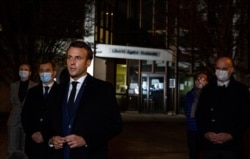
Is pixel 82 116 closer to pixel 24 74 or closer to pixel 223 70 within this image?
pixel 223 70

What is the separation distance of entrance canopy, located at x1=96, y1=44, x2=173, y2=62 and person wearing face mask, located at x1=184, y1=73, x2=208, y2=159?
16.2 metres

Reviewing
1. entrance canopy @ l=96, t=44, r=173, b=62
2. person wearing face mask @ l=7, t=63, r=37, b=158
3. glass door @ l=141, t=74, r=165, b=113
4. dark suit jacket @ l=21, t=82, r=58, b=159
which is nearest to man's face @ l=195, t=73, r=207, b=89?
person wearing face mask @ l=7, t=63, r=37, b=158

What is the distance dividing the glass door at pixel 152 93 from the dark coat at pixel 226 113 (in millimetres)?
24667

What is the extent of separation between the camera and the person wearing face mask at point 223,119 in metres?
5.38

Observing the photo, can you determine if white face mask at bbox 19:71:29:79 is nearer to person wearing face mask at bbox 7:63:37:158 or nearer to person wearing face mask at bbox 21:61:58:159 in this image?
person wearing face mask at bbox 7:63:37:158

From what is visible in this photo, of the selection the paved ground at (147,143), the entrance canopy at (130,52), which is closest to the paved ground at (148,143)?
the paved ground at (147,143)

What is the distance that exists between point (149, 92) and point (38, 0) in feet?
54.0

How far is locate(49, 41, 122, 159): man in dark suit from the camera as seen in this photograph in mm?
3857

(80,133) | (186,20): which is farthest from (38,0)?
(80,133)

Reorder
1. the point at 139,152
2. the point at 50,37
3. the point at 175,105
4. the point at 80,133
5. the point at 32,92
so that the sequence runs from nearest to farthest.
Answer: the point at 80,133 → the point at 32,92 → the point at 139,152 → the point at 50,37 → the point at 175,105

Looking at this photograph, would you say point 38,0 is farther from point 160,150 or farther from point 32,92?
point 32,92

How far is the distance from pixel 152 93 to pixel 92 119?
88.6ft

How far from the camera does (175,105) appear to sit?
29.6 meters

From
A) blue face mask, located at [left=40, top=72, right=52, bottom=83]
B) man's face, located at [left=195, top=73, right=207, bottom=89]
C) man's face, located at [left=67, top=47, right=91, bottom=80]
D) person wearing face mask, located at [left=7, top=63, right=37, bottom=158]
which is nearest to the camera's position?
man's face, located at [left=67, top=47, right=91, bottom=80]
